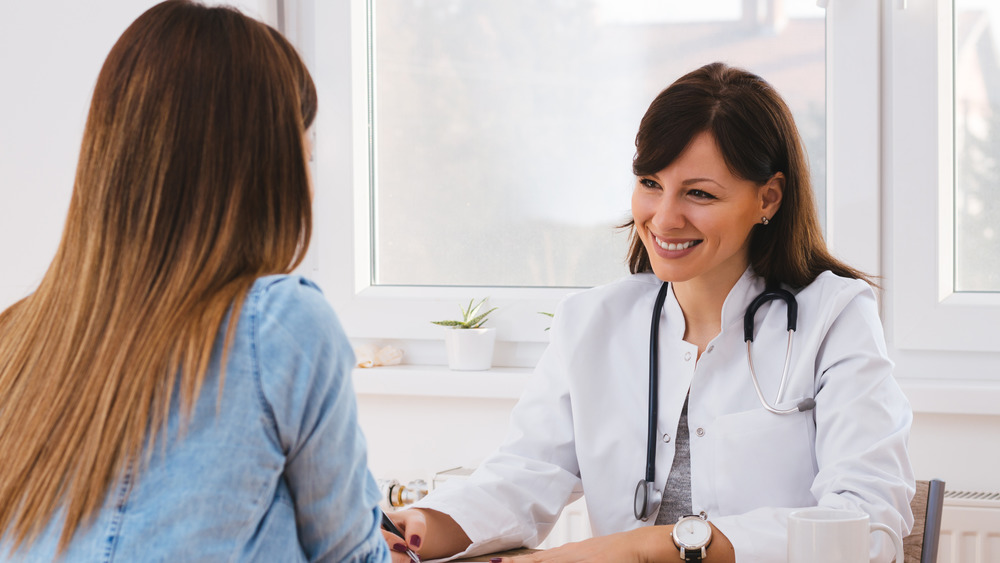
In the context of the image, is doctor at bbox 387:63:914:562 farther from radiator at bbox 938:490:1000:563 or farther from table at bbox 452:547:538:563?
radiator at bbox 938:490:1000:563

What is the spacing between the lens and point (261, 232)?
789mm

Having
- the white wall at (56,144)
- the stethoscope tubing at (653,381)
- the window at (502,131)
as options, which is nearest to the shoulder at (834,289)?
the stethoscope tubing at (653,381)

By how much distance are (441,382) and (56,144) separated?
1229mm

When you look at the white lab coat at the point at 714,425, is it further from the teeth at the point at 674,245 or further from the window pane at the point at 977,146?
the window pane at the point at 977,146

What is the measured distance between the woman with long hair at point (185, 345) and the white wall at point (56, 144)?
1511mm

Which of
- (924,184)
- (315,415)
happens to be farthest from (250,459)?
(924,184)

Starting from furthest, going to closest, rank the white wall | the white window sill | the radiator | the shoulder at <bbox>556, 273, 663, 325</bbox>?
the white wall, the white window sill, the radiator, the shoulder at <bbox>556, 273, 663, 325</bbox>

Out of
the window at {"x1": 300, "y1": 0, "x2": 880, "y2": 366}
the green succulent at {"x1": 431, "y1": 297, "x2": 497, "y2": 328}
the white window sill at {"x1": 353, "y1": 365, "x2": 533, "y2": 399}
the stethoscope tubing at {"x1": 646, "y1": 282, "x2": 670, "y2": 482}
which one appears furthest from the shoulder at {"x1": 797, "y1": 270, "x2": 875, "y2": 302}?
the green succulent at {"x1": 431, "y1": 297, "x2": 497, "y2": 328}

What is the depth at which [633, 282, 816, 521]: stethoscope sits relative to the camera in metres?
1.44

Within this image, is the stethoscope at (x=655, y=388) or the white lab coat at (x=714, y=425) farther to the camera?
the stethoscope at (x=655, y=388)

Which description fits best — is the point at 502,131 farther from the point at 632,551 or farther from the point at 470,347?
the point at 632,551

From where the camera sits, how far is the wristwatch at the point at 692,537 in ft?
4.06

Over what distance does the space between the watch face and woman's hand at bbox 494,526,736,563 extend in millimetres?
12

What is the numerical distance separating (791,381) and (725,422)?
0.40 feet
